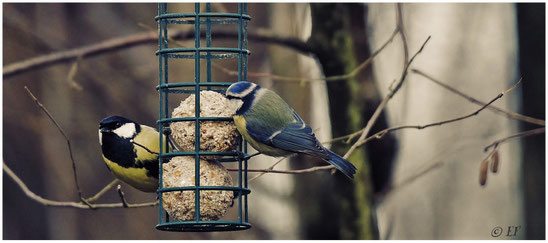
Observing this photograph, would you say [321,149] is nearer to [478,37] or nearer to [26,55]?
[478,37]

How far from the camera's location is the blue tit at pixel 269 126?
4.97 meters

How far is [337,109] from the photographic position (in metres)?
6.73

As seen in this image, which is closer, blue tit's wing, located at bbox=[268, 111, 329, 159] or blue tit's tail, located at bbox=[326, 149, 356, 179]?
blue tit's wing, located at bbox=[268, 111, 329, 159]

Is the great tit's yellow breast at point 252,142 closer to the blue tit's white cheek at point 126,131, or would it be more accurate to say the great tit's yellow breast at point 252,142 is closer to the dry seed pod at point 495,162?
the blue tit's white cheek at point 126,131

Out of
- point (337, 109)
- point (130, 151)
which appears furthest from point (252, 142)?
point (337, 109)

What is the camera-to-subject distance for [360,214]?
6.61m

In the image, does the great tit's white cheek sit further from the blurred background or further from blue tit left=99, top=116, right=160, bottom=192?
the blurred background

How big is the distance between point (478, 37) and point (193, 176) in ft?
16.4

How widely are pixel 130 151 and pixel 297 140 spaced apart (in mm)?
1110

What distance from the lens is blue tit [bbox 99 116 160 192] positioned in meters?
5.53

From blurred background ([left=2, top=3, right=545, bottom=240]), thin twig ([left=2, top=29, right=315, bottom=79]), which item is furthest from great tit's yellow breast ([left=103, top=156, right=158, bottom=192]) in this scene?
thin twig ([left=2, top=29, right=315, bottom=79])

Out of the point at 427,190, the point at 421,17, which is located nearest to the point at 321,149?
the point at 421,17

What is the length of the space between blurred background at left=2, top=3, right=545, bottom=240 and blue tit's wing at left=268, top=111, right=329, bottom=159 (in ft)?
3.43

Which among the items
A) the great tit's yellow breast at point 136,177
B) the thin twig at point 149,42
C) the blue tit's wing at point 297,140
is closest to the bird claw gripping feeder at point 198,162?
the blue tit's wing at point 297,140
